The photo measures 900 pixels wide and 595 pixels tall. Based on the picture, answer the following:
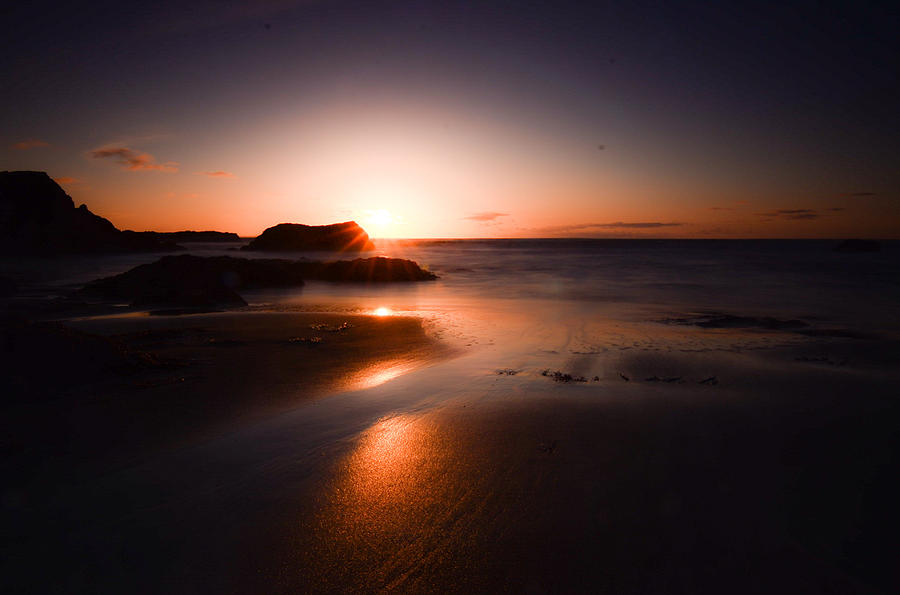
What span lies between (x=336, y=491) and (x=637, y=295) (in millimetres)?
17149

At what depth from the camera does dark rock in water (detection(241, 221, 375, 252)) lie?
79.3 m

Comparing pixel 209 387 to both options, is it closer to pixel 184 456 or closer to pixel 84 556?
pixel 184 456

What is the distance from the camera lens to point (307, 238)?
8044cm

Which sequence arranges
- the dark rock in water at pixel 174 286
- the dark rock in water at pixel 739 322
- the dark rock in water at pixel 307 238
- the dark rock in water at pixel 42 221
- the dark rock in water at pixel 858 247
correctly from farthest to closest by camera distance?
the dark rock in water at pixel 307 238, the dark rock in water at pixel 858 247, the dark rock in water at pixel 42 221, the dark rock in water at pixel 174 286, the dark rock in water at pixel 739 322

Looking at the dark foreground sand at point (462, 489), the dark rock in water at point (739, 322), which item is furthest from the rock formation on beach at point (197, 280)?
the dark rock in water at point (739, 322)

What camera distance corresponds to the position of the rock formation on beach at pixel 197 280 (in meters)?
12.7

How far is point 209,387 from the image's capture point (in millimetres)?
5422

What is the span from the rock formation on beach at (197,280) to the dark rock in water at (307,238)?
5975 centimetres

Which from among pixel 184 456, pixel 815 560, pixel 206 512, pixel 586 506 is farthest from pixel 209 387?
pixel 815 560

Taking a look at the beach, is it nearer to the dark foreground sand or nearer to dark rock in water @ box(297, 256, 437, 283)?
the dark foreground sand

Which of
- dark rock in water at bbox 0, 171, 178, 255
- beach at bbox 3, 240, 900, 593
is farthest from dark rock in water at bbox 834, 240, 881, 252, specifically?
dark rock in water at bbox 0, 171, 178, 255

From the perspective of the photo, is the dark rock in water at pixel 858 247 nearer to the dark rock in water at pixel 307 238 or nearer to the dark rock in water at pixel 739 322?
the dark rock in water at pixel 739 322

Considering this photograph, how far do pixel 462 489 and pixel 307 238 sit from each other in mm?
82914

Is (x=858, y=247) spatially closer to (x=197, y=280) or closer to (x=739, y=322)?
(x=739, y=322)
